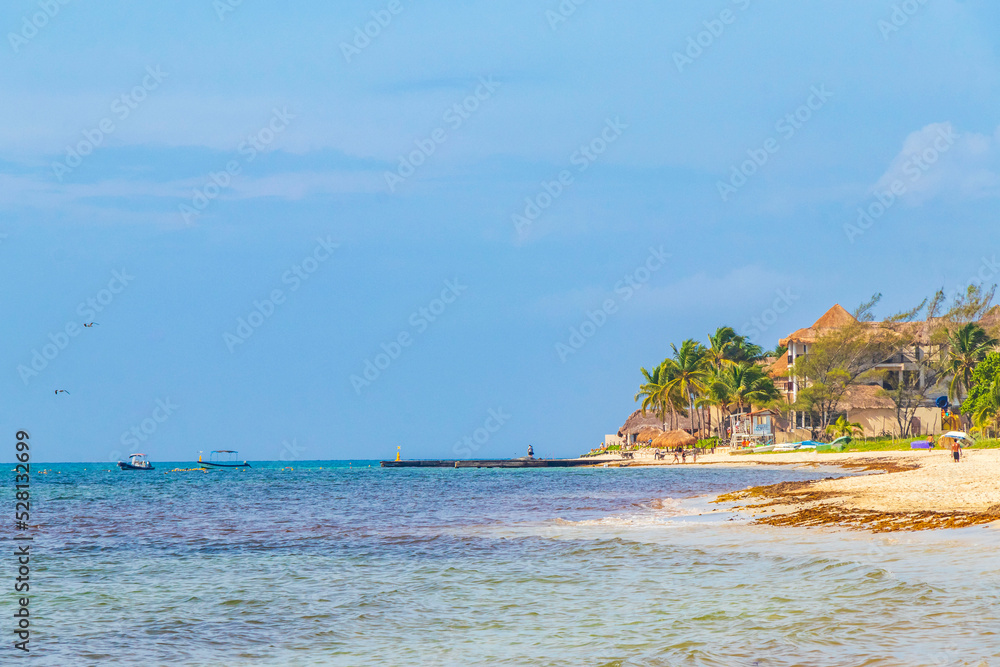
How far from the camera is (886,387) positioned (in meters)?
84.2

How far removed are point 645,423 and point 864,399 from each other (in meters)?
40.9

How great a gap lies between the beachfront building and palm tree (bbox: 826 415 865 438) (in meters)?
1.22

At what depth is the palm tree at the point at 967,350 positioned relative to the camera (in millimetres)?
71125

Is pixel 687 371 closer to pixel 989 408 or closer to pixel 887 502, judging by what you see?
pixel 989 408

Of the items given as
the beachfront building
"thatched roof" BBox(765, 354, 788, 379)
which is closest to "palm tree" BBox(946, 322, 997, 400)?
the beachfront building

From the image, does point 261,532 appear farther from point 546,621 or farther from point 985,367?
point 985,367

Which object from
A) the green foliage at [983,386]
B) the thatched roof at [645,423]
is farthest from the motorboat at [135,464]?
the green foliage at [983,386]

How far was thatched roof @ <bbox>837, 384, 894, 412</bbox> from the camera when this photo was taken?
79750 millimetres

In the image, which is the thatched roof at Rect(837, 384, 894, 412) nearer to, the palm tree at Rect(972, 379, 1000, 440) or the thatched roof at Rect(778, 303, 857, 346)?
the thatched roof at Rect(778, 303, 857, 346)

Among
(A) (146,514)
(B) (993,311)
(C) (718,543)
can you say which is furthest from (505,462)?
(C) (718,543)

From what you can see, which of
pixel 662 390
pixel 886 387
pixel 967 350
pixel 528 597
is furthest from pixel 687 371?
pixel 528 597

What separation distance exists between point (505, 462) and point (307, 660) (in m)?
90.8

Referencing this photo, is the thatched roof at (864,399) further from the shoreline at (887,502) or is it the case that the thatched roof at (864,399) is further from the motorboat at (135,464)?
the motorboat at (135,464)

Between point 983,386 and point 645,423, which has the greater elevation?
point 983,386
